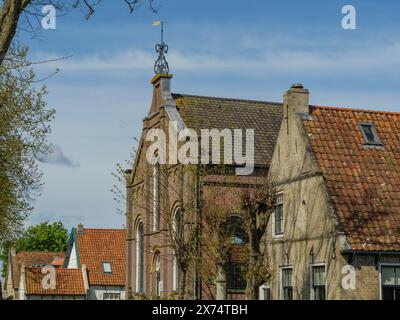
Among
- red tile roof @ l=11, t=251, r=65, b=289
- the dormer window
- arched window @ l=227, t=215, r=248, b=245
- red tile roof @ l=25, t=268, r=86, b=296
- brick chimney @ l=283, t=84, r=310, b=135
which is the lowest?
red tile roof @ l=25, t=268, r=86, b=296

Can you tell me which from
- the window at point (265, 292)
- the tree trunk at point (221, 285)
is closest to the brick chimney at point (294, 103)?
the window at point (265, 292)

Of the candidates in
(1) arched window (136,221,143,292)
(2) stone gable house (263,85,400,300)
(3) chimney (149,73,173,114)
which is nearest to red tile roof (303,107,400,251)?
(2) stone gable house (263,85,400,300)

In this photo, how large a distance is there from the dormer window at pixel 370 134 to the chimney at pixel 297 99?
89.4 inches

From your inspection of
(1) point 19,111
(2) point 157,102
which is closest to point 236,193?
(2) point 157,102

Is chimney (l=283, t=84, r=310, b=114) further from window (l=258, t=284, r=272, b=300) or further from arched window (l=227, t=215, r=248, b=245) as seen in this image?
window (l=258, t=284, r=272, b=300)

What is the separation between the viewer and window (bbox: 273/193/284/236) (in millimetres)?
30344

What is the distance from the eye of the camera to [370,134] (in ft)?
97.8

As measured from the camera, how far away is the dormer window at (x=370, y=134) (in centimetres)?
2931

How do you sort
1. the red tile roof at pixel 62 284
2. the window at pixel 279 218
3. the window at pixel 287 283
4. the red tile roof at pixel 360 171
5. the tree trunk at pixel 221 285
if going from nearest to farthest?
the tree trunk at pixel 221 285
the red tile roof at pixel 360 171
the window at pixel 287 283
the window at pixel 279 218
the red tile roof at pixel 62 284

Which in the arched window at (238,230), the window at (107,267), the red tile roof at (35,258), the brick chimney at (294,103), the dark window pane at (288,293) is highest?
the brick chimney at (294,103)

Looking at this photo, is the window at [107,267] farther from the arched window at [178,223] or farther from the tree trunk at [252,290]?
the tree trunk at [252,290]

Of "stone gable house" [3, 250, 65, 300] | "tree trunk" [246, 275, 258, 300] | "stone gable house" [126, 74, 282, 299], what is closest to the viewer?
"tree trunk" [246, 275, 258, 300]

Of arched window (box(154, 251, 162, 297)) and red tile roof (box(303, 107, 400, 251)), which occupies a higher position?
red tile roof (box(303, 107, 400, 251))

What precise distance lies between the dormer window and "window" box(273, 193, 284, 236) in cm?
386
